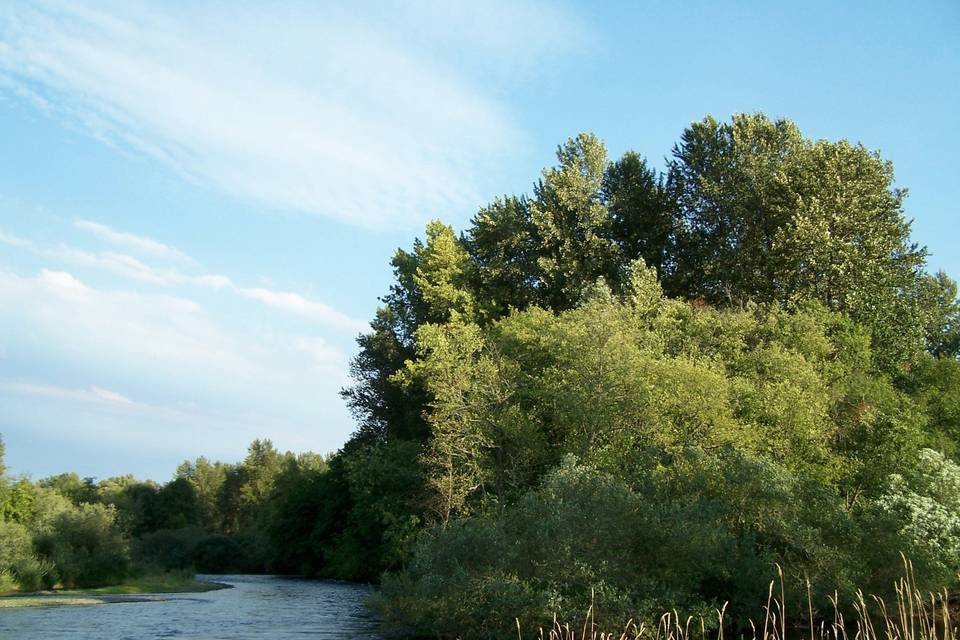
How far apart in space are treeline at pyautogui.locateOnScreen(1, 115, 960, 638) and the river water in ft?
12.0

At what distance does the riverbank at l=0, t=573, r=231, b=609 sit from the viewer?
46.5 m

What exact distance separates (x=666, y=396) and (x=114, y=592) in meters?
42.5

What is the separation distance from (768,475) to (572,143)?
30535 millimetres

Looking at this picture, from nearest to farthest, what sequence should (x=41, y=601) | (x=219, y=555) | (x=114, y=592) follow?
(x=41, y=601)
(x=114, y=592)
(x=219, y=555)

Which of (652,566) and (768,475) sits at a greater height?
A: (768,475)

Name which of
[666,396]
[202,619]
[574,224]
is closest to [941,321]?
[574,224]

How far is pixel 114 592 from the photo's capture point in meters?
58.2

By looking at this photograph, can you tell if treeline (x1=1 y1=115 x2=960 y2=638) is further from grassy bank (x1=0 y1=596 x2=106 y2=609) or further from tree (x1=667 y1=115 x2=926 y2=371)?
grassy bank (x1=0 y1=596 x2=106 y2=609)

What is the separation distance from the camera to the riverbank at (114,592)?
46500mm

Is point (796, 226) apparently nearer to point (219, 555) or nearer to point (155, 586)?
point (155, 586)

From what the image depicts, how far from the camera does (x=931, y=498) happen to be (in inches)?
1196

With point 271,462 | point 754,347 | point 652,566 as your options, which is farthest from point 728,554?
point 271,462

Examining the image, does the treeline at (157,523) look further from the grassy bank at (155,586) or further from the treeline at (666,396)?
the treeline at (666,396)

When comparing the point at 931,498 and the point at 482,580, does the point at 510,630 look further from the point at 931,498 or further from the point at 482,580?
the point at 931,498
